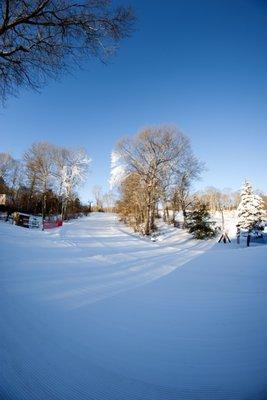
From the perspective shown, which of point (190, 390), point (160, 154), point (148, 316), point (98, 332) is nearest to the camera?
point (190, 390)

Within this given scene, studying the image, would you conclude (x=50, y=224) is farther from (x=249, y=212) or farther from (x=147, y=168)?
(x=249, y=212)

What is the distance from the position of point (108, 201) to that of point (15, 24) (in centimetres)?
9420

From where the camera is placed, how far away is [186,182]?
32.1 m

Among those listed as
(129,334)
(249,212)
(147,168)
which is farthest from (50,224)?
(249,212)

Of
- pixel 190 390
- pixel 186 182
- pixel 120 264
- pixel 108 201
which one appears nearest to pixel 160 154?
pixel 186 182

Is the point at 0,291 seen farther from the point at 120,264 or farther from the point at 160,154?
the point at 160,154

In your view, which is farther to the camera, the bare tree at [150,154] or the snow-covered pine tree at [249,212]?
the snow-covered pine tree at [249,212]

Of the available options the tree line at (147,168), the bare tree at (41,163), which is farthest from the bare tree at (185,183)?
the bare tree at (41,163)

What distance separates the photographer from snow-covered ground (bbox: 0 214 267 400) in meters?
2.00

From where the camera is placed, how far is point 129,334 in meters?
2.75

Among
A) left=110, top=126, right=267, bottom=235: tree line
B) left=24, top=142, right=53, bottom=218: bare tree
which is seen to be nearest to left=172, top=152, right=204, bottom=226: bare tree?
left=110, top=126, right=267, bottom=235: tree line

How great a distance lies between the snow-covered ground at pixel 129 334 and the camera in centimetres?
→ 200

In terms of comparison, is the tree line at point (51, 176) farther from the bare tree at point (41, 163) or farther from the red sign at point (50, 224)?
the red sign at point (50, 224)

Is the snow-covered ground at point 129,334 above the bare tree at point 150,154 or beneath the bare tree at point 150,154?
beneath
